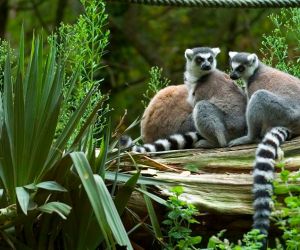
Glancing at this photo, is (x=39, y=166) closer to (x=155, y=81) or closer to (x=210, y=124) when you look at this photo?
(x=210, y=124)

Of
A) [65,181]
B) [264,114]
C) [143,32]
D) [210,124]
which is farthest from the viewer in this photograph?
[143,32]

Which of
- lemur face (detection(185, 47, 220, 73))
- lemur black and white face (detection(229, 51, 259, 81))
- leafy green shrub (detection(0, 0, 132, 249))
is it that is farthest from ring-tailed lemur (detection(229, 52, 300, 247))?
leafy green shrub (detection(0, 0, 132, 249))

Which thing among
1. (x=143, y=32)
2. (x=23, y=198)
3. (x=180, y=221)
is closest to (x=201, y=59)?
(x=180, y=221)

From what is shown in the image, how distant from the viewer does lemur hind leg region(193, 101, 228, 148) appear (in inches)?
250

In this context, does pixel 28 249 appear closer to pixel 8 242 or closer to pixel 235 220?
pixel 8 242

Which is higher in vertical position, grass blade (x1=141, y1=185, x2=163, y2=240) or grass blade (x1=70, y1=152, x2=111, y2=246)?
grass blade (x1=70, y1=152, x2=111, y2=246)

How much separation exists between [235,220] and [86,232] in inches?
45.0

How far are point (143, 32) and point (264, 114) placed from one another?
7.90 m

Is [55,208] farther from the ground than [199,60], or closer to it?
closer to it

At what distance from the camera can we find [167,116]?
6918 mm

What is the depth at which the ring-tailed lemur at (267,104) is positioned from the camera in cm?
579

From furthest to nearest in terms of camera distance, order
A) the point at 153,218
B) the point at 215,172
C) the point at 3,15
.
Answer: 1. the point at 3,15
2. the point at 215,172
3. the point at 153,218

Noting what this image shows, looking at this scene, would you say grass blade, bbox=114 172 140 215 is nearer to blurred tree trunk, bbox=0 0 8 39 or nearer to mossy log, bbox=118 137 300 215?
mossy log, bbox=118 137 300 215

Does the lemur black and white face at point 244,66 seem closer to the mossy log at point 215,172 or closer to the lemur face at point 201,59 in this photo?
the lemur face at point 201,59
